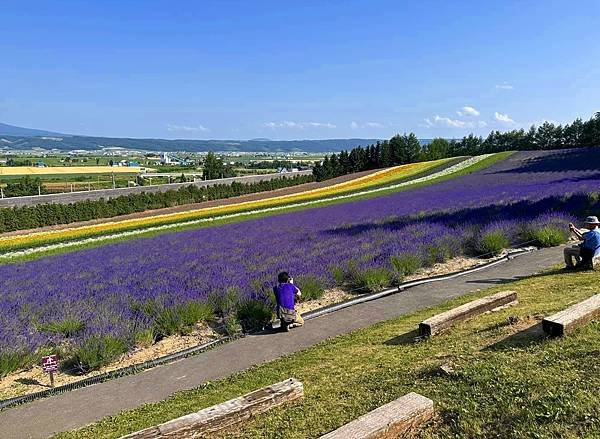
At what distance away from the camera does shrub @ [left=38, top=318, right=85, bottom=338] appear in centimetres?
818

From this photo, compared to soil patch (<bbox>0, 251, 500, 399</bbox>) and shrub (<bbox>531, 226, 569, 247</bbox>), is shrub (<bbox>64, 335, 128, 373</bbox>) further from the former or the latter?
shrub (<bbox>531, 226, 569, 247</bbox>)

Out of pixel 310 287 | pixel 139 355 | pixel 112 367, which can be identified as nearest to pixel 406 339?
pixel 310 287

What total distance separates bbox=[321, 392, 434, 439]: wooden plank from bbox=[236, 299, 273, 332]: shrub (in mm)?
4857

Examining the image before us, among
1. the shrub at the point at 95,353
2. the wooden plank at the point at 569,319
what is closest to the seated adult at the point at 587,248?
the wooden plank at the point at 569,319

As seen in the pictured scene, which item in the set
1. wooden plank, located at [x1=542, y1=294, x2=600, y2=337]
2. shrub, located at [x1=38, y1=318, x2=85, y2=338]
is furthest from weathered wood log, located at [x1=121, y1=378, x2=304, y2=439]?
shrub, located at [x1=38, y1=318, x2=85, y2=338]

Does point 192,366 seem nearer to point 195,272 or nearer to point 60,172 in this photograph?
point 195,272

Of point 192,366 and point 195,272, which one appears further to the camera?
point 195,272

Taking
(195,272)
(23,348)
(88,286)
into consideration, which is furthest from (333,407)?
(88,286)

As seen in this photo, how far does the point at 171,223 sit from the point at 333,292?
24799 millimetres

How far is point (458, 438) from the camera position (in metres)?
3.73

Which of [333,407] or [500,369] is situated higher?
[500,369]

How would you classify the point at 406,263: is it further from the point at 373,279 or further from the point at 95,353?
the point at 95,353

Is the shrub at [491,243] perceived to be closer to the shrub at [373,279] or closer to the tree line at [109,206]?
the shrub at [373,279]

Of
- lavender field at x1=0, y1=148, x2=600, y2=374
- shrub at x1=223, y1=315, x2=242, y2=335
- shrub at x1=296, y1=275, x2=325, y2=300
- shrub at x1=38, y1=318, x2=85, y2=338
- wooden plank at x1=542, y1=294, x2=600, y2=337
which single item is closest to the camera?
wooden plank at x1=542, y1=294, x2=600, y2=337
